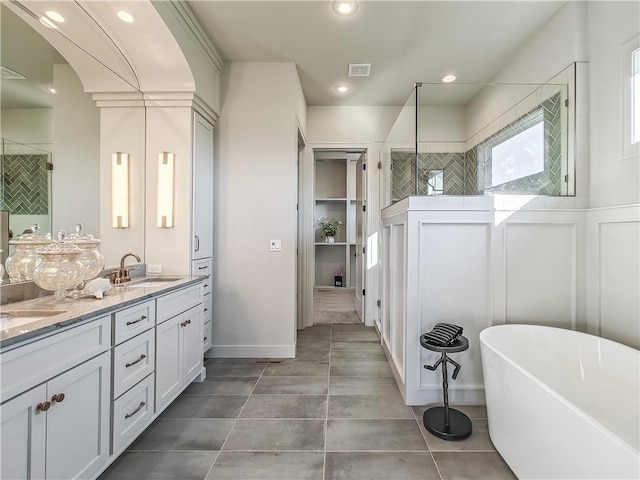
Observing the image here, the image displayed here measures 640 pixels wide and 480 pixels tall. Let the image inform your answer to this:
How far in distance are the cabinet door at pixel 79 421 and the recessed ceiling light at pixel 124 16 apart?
2105mm

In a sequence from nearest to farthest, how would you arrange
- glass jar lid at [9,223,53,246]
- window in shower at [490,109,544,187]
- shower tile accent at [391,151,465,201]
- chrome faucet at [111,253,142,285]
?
glass jar lid at [9,223,53,246], chrome faucet at [111,253,142,285], window in shower at [490,109,544,187], shower tile accent at [391,151,465,201]

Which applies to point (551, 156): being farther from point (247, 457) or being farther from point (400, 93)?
point (247, 457)

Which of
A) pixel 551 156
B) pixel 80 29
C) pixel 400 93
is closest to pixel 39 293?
pixel 80 29

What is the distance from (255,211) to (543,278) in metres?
2.47

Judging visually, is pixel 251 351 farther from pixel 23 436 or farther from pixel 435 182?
pixel 435 182

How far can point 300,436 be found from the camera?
5.92 feet

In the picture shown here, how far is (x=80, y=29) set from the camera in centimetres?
198

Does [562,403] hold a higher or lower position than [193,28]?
lower

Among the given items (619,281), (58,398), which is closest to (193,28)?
(58,398)

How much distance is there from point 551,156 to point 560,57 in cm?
77

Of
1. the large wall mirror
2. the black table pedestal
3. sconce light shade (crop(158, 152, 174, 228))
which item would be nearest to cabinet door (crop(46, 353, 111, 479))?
the large wall mirror

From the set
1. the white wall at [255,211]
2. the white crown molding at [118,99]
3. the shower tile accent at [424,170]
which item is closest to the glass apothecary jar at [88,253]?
the white crown molding at [118,99]

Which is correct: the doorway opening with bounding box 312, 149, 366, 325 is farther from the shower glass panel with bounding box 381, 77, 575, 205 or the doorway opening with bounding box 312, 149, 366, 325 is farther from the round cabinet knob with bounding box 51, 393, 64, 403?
the round cabinet knob with bounding box 51, 393, 64, 403

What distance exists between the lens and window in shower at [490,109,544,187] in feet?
7.97
